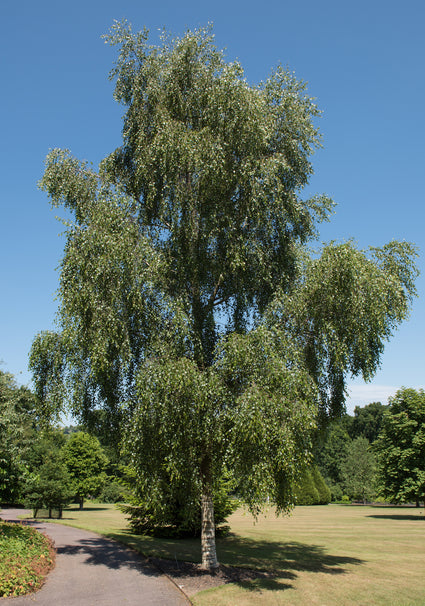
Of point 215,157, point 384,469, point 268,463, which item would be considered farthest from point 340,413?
point 384,469

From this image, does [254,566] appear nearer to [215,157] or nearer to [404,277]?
[404,277]

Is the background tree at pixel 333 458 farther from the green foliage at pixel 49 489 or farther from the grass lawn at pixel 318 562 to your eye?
the green foliage at pixel 49 489

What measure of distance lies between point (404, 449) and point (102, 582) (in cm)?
2962

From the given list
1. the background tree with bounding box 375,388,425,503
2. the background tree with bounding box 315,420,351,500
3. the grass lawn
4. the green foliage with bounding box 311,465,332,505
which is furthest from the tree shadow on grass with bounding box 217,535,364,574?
the background tree with bounding box 315,420,351,500

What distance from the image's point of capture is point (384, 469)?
35250mm

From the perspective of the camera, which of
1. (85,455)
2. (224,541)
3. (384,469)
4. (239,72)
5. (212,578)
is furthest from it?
(85,455)

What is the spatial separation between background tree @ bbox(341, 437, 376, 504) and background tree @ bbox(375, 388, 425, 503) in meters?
21.4

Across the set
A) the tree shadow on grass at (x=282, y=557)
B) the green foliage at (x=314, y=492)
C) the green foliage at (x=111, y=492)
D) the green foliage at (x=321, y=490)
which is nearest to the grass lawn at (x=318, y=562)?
the tree shadow on grass at (x=282, y=557)

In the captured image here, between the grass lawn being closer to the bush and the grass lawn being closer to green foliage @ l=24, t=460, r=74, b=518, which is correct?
green foliage @ l=24, t=460, r=74, b=518

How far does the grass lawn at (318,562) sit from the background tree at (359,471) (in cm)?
3237

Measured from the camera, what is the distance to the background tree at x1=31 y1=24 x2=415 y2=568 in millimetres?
11453

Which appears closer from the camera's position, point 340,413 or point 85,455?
point 340,413

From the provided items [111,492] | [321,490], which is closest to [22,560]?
[111,492]

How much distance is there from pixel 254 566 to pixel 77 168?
14043mm
